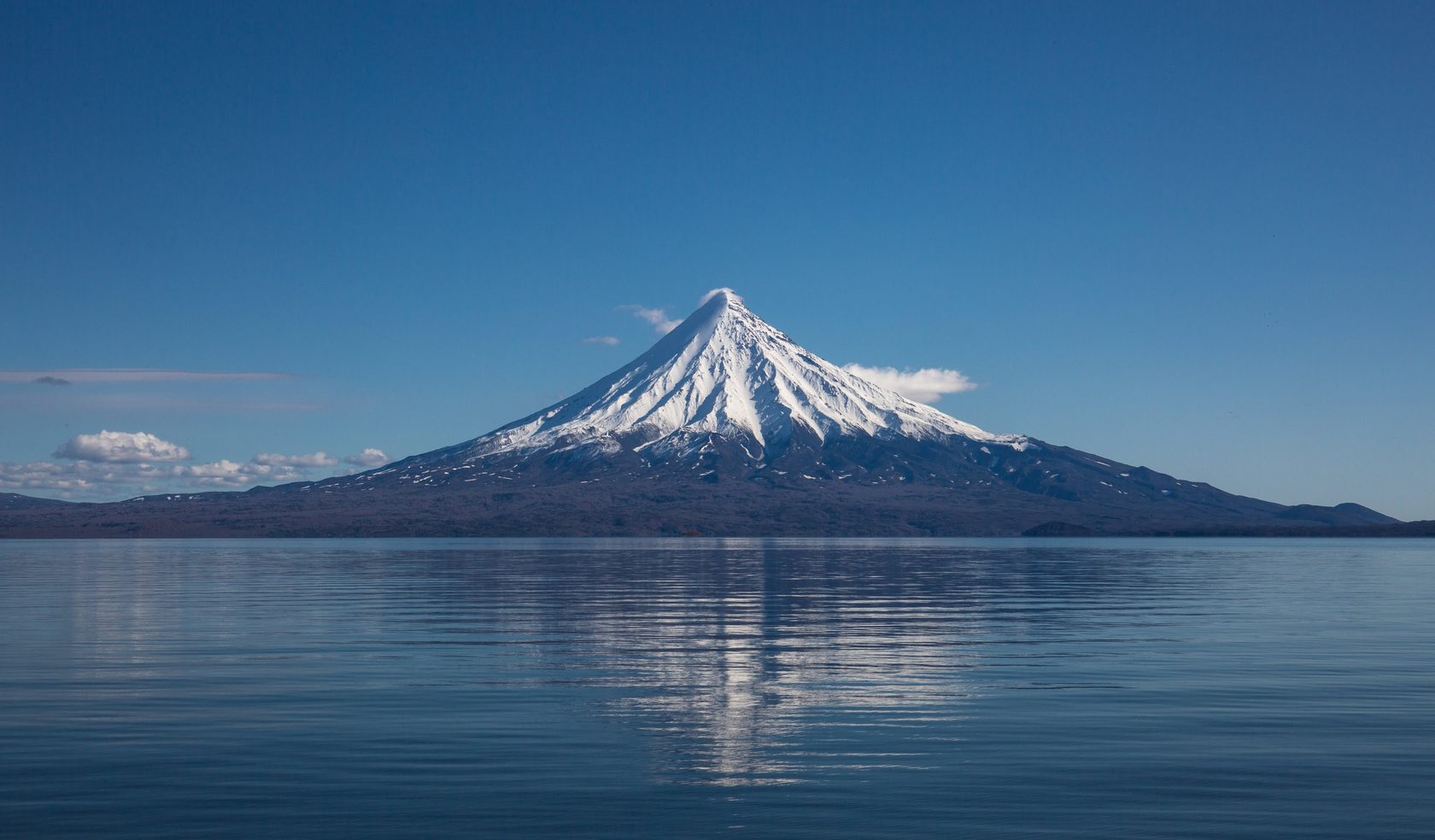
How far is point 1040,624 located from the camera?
42.0m

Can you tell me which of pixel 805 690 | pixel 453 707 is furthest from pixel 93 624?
pixel 805 690

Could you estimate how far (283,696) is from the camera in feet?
81.2

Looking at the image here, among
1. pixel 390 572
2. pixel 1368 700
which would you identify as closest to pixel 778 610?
pixel 1368 700

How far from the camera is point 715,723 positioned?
21.7 meters

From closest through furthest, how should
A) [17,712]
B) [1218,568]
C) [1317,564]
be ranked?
[17,712], [1218,568], [1317,564]

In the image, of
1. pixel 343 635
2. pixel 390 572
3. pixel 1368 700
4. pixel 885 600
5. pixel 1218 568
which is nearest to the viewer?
pixel 1368 700

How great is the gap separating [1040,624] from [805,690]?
1881 centimetres

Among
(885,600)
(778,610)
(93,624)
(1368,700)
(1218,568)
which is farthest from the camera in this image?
(1218,568)

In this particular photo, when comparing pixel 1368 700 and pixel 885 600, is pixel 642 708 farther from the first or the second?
pixel 885 600

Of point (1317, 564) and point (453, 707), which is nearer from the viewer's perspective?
point (453, 707)

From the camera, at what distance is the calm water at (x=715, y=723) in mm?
15484

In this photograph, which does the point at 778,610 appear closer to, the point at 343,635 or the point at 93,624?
the point at 343,635

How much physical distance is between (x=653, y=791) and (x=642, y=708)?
6756mm

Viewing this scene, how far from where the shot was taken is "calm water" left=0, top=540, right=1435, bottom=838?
1548 centimetres
